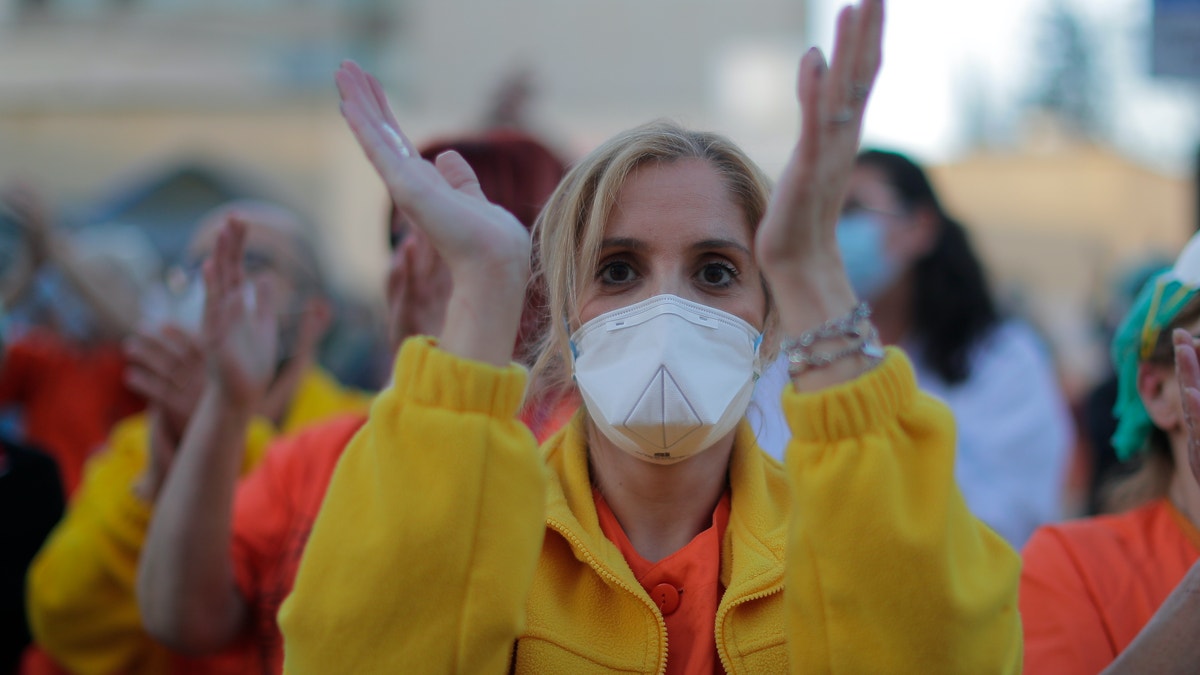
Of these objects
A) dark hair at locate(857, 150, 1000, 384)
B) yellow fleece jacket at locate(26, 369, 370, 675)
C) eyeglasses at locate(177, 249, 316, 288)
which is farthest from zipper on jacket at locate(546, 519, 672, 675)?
dark hair at locate(857, 150, 1000, 384)

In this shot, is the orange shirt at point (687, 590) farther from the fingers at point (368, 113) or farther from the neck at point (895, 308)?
the neck at point (895, 308)

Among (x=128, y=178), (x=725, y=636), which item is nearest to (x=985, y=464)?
(x=725, y=636)

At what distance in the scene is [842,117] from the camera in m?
1.65

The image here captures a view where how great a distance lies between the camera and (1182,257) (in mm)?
2488

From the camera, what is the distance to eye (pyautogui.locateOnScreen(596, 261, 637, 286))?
6.96 ft

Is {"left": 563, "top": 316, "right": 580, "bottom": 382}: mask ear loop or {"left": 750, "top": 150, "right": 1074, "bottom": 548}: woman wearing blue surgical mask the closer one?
{"left": 563, "top": 316, "right": 580, "bottom": 382}: mask ear loop

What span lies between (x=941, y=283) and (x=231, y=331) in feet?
9.03

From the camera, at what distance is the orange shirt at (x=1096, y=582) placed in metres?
2.17

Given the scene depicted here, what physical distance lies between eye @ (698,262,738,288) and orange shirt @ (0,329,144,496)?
382 centimetres

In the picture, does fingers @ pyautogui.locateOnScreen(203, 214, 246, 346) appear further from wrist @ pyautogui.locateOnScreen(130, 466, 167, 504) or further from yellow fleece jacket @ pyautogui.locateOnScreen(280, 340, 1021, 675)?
yellow fleece jacket @ pyautogui.locateOnScreen(280, 340, 1021, 675)

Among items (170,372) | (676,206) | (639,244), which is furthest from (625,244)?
(170,372)

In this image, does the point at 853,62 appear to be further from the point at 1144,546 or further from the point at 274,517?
the point at 274,517

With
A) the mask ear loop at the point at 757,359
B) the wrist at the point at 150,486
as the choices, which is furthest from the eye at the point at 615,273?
the wrist at the point at 150,486

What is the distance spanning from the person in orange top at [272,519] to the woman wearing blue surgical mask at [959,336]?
1.70 metres
